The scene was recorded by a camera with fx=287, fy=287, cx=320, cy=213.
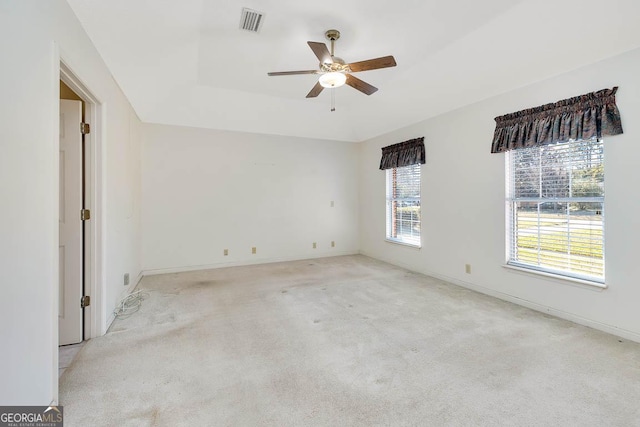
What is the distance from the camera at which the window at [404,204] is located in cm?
495

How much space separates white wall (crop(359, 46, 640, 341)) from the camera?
8.23 ft

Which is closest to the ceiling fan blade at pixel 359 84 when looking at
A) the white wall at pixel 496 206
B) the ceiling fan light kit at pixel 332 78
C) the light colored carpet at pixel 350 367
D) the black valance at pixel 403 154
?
the ceiling fan light kit at pixel 332 78

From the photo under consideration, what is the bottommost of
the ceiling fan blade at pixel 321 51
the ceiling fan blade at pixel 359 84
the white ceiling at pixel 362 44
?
the ceiling fan blade at pixel 359 84

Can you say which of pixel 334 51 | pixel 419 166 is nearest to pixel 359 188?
pixel 419 166

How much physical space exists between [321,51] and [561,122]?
98.5 inches

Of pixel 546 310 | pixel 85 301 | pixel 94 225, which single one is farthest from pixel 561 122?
pixel 85 301

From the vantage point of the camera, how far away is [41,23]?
158 cm

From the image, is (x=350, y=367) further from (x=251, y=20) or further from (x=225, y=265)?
(x=225, y=265)

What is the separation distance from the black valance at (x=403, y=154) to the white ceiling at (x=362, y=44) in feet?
1.50

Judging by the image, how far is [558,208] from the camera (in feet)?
9.98

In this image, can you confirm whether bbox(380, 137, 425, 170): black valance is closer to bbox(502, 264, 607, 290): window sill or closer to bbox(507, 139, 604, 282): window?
bbox(507, 139, 604, 282): window

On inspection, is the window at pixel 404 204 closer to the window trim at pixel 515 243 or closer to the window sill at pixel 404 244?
the window sill at pixel 404 244

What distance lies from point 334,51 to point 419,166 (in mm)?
2411

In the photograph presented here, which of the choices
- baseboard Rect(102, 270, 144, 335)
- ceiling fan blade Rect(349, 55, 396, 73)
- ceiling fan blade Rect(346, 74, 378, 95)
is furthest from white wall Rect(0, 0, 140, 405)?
ceiling fan blade Rect(346, 74, 378, 95)
